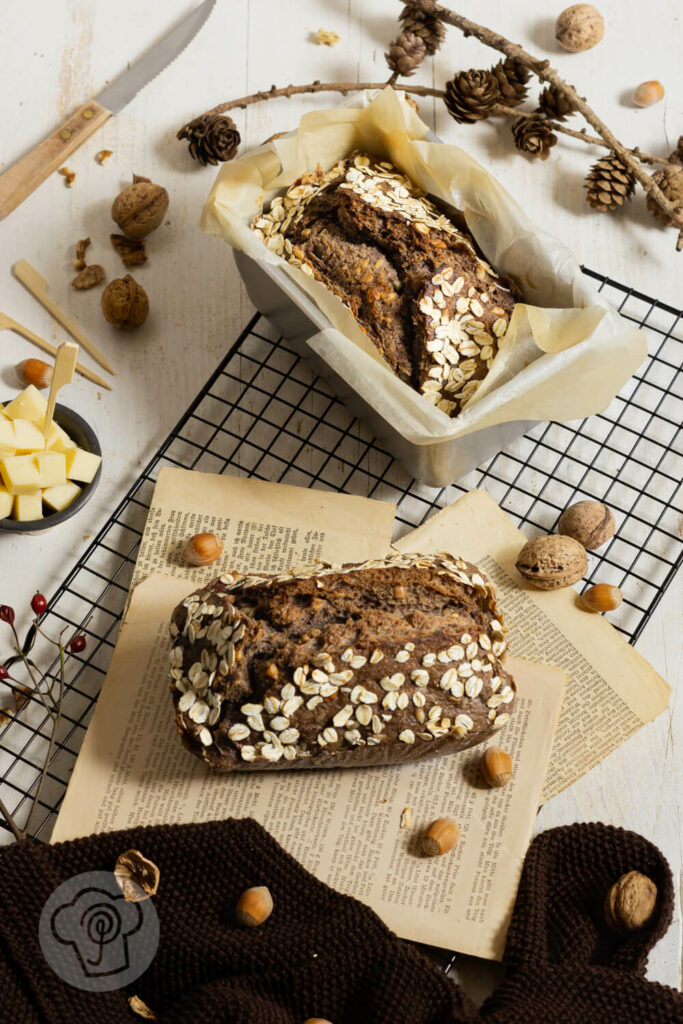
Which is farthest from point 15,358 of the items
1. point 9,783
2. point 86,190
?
point 9,783

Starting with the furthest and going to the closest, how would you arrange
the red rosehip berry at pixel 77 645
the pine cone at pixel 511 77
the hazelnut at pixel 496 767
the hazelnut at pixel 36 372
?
the pine cone at pixel 511 77
the hazelnut at pixel 36 372
the red rosehip berry at pixel 77 645
the hazelnut at pixel 496 767

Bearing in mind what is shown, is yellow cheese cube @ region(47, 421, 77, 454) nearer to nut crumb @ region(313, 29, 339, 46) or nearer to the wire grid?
the wire grid

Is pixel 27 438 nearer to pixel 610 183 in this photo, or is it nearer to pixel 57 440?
pixel 57 440

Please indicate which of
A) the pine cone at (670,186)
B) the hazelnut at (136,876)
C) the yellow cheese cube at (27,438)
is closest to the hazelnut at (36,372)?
the yellow cheese cube at (27,438)

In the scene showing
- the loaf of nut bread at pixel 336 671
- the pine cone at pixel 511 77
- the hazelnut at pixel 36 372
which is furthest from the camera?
the pine cone at pixel 511 77

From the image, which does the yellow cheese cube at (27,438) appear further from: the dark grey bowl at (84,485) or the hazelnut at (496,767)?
the hazelnut at (496,767)
